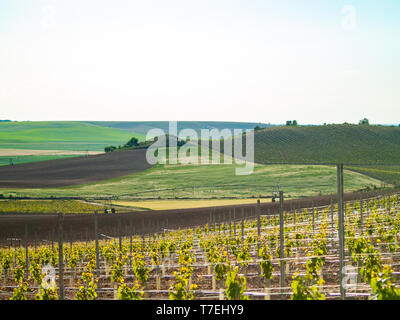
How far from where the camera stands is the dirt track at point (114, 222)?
36.9m

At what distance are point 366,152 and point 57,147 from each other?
210 ft

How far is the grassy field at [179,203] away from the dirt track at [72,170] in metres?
16.1

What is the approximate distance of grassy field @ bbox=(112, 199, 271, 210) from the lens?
49.5 m

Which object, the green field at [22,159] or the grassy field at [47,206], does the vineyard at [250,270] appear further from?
the green field at [22,159]

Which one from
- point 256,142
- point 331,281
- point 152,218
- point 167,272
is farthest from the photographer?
point 256,142

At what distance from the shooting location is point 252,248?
1952 cm

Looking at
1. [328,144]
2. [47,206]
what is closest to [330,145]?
[328,144]

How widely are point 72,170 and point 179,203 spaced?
2823 centimetres

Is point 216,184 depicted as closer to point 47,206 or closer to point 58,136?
point 47,206

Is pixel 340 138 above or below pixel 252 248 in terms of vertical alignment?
above

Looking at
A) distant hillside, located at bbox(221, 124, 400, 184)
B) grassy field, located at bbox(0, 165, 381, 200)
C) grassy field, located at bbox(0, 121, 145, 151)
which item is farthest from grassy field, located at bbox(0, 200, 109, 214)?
grassy field, located at bbox(0, 121, 145, 151)

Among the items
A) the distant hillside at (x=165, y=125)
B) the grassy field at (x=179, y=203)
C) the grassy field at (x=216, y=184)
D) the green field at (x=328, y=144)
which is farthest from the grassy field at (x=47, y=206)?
the distant hillside at (x=165, y=125)
